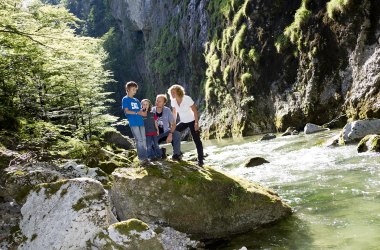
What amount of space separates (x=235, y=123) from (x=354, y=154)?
71.7 ft

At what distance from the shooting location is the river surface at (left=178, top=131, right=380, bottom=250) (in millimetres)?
5938

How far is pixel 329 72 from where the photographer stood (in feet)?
75.4

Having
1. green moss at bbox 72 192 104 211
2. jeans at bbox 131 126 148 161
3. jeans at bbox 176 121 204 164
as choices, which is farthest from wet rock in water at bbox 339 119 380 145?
green moss at bbox 72 192 104 211

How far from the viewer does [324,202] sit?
25.6ft

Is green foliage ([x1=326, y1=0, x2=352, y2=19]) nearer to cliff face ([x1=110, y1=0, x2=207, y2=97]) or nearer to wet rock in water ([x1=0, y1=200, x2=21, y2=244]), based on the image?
wet rock in water ([x1=0, y1=200, x2=21, y2=244])

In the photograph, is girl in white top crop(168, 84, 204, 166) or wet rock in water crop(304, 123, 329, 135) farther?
wet rock in water crop(304, 123, 329, 135)

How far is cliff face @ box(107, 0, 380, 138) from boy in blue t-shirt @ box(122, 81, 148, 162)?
14.1 meters

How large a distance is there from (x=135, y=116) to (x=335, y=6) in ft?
58.9

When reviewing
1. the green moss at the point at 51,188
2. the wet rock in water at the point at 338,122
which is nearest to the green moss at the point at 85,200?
the green moss at the point at 51,188

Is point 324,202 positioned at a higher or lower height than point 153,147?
lower

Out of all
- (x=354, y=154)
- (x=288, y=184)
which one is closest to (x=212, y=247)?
(x=288, y=184)

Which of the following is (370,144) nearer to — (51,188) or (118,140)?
(51,188)

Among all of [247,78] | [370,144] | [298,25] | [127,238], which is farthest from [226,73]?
[127,238]

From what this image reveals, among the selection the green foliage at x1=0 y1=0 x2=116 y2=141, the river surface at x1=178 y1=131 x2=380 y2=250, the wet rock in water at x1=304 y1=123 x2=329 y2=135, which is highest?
the green foliage at x1=0 y1=0 x2=116 y2=141
